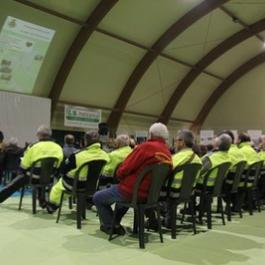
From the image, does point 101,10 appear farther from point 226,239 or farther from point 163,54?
point 226,239

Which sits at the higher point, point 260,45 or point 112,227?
point 260,45

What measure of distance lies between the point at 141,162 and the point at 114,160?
70.6 inches

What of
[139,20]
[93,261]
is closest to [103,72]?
[139,20]

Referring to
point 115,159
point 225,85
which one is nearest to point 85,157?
point 115,159

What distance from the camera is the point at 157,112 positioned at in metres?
17.0

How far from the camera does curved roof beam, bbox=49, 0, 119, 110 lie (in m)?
11.0

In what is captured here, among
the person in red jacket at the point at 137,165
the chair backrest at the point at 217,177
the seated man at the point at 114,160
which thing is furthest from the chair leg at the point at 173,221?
the seated man at the point at 114,160

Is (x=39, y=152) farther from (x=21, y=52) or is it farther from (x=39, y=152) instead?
(x=21, y=52)

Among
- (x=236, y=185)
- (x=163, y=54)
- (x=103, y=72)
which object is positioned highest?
(x=163, y=54)

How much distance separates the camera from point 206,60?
1580cm

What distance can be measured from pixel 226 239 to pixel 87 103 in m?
10.5

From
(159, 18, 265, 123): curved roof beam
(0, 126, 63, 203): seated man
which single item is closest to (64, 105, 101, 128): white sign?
(159, 18, 265, 123): curved roof beam

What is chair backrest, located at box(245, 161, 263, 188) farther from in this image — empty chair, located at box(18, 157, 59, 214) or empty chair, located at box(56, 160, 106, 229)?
empty chair, located at box(18, 157, 59, 214)

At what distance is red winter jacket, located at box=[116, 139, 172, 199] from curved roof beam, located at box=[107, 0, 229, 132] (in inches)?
359
